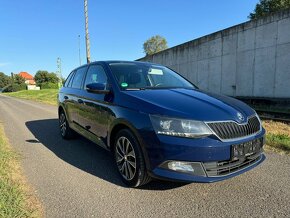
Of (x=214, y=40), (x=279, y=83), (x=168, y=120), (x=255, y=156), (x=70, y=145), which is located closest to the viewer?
(x=168, y=120)

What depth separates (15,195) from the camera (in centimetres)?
357

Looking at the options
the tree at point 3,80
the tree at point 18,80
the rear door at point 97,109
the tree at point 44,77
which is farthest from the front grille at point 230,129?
the tree at point 3,80

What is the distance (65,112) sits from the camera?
6836 millimetres

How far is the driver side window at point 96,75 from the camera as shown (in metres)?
4.77

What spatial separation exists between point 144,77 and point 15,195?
244 cm

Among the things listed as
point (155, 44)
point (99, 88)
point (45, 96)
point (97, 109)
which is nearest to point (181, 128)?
point (99, 88)

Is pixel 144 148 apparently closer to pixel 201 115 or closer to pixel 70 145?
pixel 201 115

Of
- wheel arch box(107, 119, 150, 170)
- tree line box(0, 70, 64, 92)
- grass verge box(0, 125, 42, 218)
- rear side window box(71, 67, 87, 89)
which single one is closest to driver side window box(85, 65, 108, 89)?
rear side window box(71, 67, 87, 89)

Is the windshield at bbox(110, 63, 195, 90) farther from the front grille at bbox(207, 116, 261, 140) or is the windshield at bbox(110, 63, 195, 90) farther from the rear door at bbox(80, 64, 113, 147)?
the front grille at bbox(207, 116, 261, 140)

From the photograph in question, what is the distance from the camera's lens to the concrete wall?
12625mm

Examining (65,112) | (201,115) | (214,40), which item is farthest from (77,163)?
(214,40)

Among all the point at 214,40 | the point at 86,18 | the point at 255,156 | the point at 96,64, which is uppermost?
the point at 86,18

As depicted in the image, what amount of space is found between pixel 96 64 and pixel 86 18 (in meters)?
16.8

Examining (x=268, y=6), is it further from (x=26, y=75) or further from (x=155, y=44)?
(x=26, y=75)
